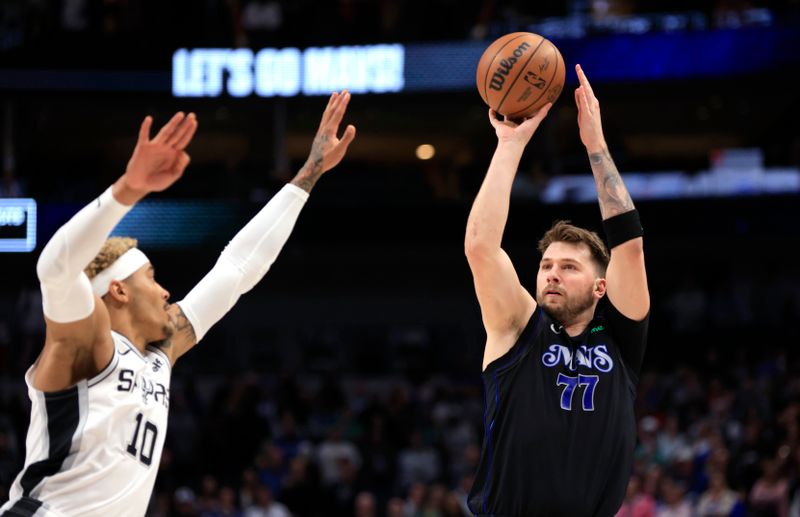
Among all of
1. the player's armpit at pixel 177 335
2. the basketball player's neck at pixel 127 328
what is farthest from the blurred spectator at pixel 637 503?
the basketball player's neck at pixel 127 328

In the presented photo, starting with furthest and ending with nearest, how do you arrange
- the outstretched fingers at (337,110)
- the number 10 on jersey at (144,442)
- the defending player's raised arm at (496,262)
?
1. the outstretched fingers at (337,110)
2. the defending player's raised arm at (496,262)
3. the number 10 on jersey at (144,442)

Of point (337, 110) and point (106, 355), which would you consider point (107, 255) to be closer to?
point (106, 355)

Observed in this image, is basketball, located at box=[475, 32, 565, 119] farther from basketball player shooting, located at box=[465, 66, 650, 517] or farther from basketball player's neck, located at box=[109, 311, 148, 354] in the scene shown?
basketball player's neck, located at box=[109, 311, 148, 354]

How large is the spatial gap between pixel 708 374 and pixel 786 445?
12.3 feet

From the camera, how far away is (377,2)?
20.8 meters

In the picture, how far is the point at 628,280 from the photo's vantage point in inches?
202

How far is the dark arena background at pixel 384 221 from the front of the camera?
17078mm

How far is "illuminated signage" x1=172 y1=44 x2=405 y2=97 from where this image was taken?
64.5 ft

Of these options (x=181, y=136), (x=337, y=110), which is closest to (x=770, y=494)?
(x=337, y=110)

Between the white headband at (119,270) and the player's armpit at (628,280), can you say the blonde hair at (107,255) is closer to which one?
the white headband at (119,270)

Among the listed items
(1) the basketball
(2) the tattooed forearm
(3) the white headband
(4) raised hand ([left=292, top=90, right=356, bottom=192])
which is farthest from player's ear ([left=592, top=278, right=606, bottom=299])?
(3) the white headband

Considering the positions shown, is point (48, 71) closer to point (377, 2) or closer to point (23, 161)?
point (23, 161)

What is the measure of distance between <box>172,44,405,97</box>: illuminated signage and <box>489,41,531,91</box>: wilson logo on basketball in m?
14.0

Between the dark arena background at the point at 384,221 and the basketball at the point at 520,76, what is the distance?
10023 mm
